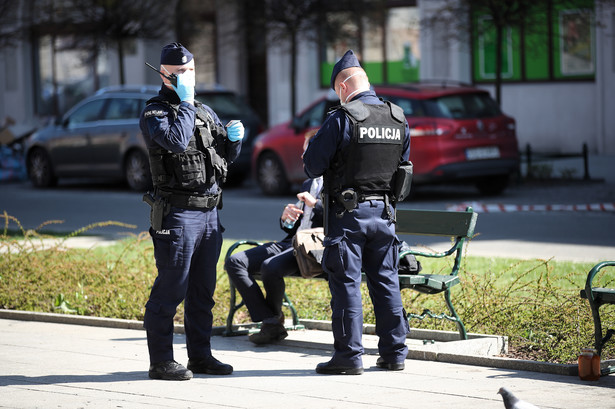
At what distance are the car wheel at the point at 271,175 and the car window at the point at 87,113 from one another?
3.45 metres

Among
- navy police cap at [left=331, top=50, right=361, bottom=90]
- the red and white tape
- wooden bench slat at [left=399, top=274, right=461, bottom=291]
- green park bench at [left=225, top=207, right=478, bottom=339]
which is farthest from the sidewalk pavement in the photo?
the red and white tape

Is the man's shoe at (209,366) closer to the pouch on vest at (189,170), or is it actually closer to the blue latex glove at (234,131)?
the pouch on vest at (189,170)

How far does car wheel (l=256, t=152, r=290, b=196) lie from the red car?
28cm

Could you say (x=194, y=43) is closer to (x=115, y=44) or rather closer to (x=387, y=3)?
(x=115, y=44)

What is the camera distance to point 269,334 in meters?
7.32

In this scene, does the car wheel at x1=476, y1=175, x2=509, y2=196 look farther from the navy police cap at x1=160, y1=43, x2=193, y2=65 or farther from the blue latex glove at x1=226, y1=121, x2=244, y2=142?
the navy police cap at x1=160, y1=43, x2=193, y2=65

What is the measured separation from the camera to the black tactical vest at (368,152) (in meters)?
6.36

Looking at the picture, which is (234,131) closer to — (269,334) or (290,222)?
(290,222)

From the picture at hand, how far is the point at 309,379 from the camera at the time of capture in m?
6.30

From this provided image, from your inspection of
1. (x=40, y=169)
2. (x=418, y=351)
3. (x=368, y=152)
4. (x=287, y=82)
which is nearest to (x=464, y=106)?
(x=40, y=169)

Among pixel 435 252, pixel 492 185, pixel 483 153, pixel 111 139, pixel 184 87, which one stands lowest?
pixel 492 185

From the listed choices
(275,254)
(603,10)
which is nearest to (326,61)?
(603,10)

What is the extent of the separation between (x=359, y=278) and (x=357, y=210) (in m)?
0.40

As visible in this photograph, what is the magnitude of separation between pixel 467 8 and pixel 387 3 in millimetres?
→ 5893
